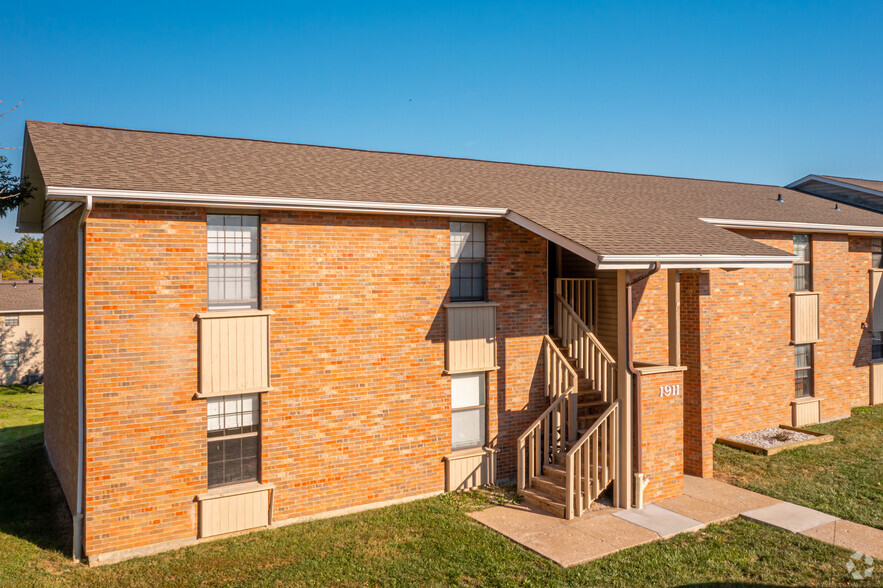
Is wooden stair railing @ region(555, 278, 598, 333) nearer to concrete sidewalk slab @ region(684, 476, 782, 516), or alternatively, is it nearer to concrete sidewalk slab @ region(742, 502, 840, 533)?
concrete sidewalk slab @ region(684, 476, 782, 516)

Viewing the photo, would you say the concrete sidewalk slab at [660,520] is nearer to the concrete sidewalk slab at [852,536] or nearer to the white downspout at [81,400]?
the concrete sidewalk slab at [852,536]

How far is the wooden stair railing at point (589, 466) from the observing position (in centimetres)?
918

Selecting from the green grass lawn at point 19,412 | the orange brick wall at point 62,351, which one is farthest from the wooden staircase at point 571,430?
the green grass lawn at point 19,412

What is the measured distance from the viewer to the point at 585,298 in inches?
494

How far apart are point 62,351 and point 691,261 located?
34.0 ft

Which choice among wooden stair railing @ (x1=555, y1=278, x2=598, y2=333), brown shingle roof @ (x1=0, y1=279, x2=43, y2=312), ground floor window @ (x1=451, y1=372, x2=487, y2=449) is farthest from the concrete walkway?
brown shingle roof @ (x1=0, y1=279, x2=43, y2=312)

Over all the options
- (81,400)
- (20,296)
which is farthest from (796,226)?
(20,296)

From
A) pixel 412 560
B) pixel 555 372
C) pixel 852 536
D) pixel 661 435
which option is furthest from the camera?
pixel 555 372

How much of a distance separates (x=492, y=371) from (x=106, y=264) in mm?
6116

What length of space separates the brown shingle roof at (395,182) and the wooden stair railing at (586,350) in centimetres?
182

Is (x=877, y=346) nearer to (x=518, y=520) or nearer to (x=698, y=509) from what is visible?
(x=698, y=509)

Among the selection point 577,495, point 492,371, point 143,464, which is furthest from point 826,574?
point 143,464

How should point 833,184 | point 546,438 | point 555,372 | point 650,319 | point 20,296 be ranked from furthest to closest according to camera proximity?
point 20,296
point 833,184
point 650,319
point 555,372
point 546,438

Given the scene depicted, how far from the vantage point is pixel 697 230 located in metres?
11.6
